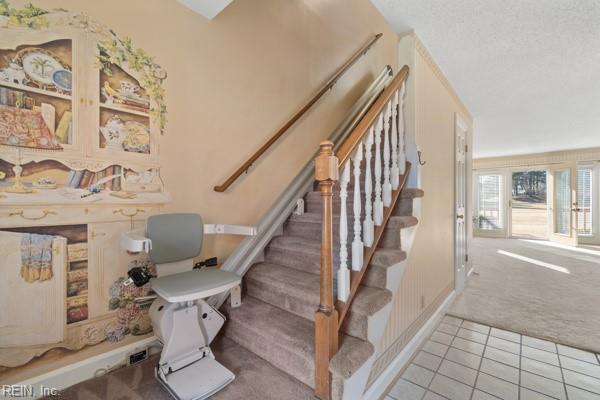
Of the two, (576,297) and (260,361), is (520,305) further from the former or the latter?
(260,361)

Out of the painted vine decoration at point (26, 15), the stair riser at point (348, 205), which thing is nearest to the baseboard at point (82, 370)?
the stair riser at point (348, 205)

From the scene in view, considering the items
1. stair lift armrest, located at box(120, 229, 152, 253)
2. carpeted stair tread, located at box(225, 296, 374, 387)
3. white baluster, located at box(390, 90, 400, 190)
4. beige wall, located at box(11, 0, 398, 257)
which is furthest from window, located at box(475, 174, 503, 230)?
Answer: stair lift armrest, located at box(120, 229, 152, 253)

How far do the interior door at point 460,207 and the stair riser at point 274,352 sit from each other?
8.65 ft

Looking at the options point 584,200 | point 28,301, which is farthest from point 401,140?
point 584,200

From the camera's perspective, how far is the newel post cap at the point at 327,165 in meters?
1.20

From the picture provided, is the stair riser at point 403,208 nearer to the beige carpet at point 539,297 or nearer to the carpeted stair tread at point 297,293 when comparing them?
the carpeted stair tread at point 297,293

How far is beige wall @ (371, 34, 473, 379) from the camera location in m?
1.90

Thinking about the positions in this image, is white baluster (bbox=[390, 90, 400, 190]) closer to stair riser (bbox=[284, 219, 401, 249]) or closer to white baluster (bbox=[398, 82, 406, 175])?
white baluster (bbox=[398, 82, 406, 175])

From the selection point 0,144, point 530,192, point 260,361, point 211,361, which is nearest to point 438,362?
point 260,361

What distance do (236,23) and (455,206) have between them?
10.1 feet

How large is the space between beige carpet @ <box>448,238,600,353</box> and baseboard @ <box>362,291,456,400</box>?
520 mm

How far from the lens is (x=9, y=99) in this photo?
1.20m

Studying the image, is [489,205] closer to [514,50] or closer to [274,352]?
[514,50]

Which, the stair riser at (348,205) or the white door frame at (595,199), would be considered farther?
the white door frame at (595,199)
